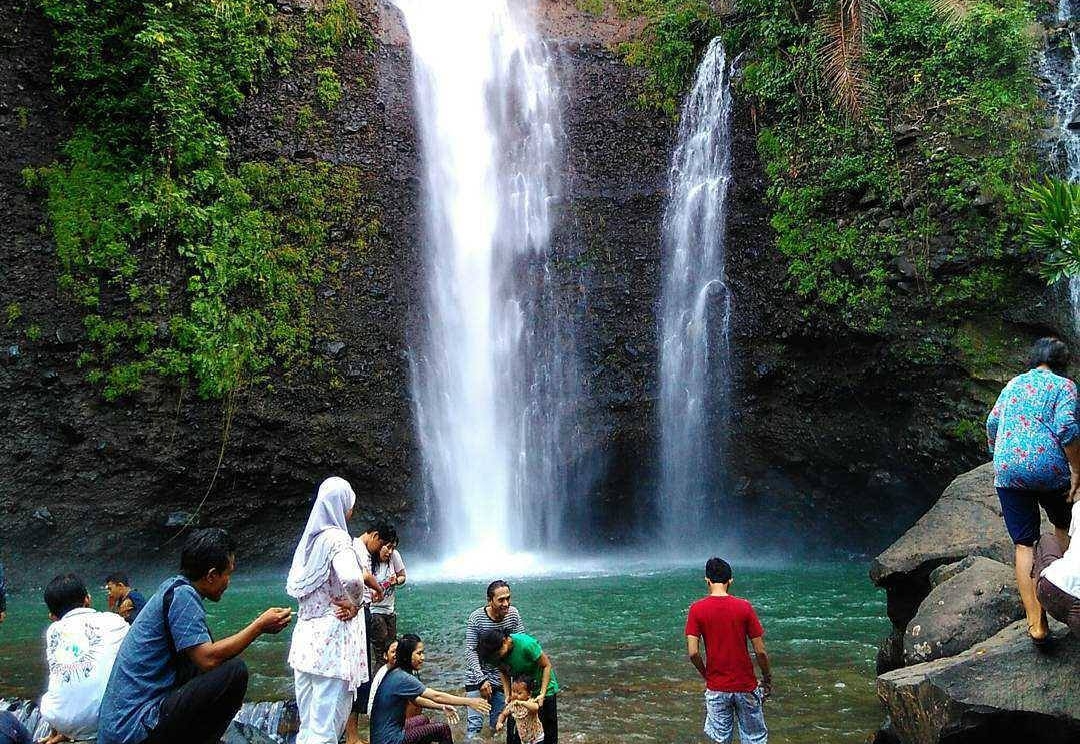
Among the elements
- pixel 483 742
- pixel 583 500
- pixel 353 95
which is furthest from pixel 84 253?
pixel 483 742

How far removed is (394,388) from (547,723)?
11595mm

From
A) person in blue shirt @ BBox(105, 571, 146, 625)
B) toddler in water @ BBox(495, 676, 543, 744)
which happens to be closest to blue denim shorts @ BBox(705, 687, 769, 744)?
toddler in water @ BBox(495, 676, 543, 744)

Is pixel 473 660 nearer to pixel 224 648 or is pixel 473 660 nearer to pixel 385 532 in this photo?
pixel 385 532

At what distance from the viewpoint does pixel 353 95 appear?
1738 cm

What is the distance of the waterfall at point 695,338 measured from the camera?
1661 cm

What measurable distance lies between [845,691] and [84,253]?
1338 cm

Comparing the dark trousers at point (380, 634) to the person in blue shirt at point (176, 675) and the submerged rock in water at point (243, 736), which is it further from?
the person in blue shirt at point (176, 675)

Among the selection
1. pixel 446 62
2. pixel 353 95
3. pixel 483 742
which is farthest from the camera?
pixel 446 62

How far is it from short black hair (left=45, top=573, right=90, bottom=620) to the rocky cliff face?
10190mm

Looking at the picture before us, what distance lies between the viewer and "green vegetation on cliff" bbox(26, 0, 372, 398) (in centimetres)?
1445

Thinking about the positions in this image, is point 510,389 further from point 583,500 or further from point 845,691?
point 845,691

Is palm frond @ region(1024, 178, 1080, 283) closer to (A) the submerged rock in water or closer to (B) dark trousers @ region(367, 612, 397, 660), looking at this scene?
(B) dark trousers @ region(367, 612, 397, 660)

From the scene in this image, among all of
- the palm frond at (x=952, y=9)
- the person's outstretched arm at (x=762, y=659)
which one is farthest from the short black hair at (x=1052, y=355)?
the palm frond at (x=952, y=9)

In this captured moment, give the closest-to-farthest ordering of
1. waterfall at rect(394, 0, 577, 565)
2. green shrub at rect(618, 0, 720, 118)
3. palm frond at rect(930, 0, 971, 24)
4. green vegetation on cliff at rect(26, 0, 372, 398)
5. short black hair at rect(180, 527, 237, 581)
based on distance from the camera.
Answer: short black hair at rect(180, 527, 237, 581) < green vegetation on cliff at rect(26, 0, 372, 398) < palm frond at rect(930, 0, 971, 24) < waterfall at rect(394, 0, 577, 565) < green shrub at rect(618, 0, 720, 118)
